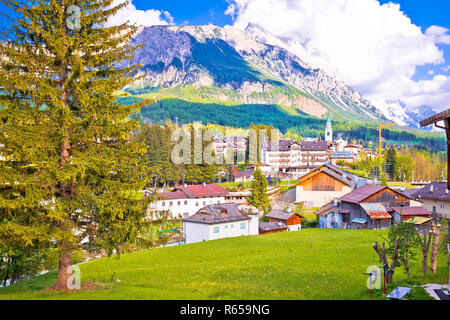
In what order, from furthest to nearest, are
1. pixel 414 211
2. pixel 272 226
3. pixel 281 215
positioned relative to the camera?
pixel 281 215 < pixel 272 226 < pixel 414 211

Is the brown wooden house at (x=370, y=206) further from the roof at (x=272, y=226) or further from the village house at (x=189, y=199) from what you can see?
the village house at (x=189, y=199)

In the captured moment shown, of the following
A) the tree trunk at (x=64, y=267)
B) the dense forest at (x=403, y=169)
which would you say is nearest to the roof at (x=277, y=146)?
the dense forest at (x=403, y=169)

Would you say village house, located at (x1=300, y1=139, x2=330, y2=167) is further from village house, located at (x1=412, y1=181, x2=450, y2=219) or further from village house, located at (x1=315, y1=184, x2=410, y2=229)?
village house, located at (x1=412, y1=181, x2=450, y2=219)

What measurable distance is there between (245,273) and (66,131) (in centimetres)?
1625

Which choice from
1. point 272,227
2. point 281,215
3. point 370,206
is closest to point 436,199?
point 370,206

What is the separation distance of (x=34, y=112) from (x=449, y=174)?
60.6 feet

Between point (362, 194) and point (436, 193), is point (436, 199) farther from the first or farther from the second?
point (362, 194)

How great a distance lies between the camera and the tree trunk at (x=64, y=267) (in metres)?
16.5

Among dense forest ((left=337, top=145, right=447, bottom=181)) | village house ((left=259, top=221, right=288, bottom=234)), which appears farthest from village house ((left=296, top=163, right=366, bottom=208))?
dense forest ((left=337, top=145, right=447, bottom=181))

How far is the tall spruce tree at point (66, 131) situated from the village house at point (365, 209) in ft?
157

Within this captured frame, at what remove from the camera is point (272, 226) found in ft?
205

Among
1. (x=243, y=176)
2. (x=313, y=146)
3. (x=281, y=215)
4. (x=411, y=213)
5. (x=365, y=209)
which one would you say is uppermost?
(x=313, y=146)

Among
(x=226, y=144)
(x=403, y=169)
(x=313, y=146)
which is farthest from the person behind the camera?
(x=226, y=144)

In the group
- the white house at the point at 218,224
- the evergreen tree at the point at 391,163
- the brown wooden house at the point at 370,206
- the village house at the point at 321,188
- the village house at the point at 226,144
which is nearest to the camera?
the white house at the point at 218,224
